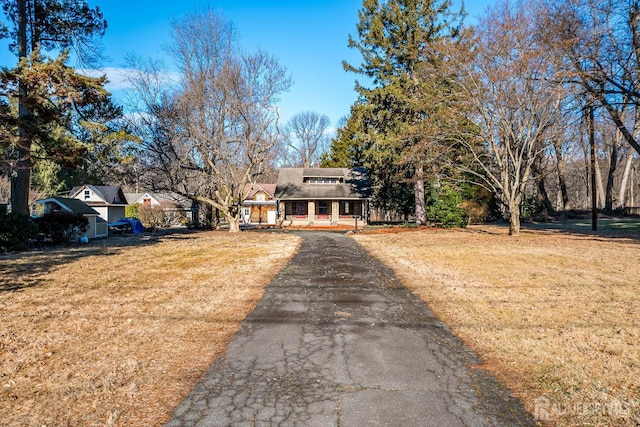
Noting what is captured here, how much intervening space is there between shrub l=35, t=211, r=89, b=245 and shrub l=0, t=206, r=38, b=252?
102 centimetres

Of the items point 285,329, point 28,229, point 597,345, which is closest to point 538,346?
point 597,345

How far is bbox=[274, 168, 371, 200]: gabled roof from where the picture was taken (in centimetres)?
3378

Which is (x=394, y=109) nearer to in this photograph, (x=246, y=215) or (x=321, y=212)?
(x=321, y=212)

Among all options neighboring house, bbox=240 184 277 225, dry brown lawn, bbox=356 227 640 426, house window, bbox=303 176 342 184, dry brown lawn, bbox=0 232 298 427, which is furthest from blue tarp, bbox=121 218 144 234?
Result: dry brown lawn, bbox=356 227 640 426

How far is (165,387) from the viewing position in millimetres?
3545

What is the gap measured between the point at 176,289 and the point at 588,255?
12955 mm

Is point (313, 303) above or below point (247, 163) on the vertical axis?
below

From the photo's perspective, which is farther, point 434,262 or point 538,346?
point 434,262

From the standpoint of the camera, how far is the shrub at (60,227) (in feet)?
56.3

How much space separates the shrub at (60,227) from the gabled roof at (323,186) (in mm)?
17409

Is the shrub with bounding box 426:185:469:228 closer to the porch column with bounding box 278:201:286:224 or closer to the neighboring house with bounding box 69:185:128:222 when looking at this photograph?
the porch column with bounding box 278:201:286:224

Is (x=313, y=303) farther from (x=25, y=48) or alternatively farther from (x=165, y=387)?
(x=25, y=48)

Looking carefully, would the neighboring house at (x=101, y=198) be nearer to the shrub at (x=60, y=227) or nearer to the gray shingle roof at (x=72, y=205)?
the gray shingle roof at (x=72, y=205)

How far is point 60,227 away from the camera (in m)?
17.6
